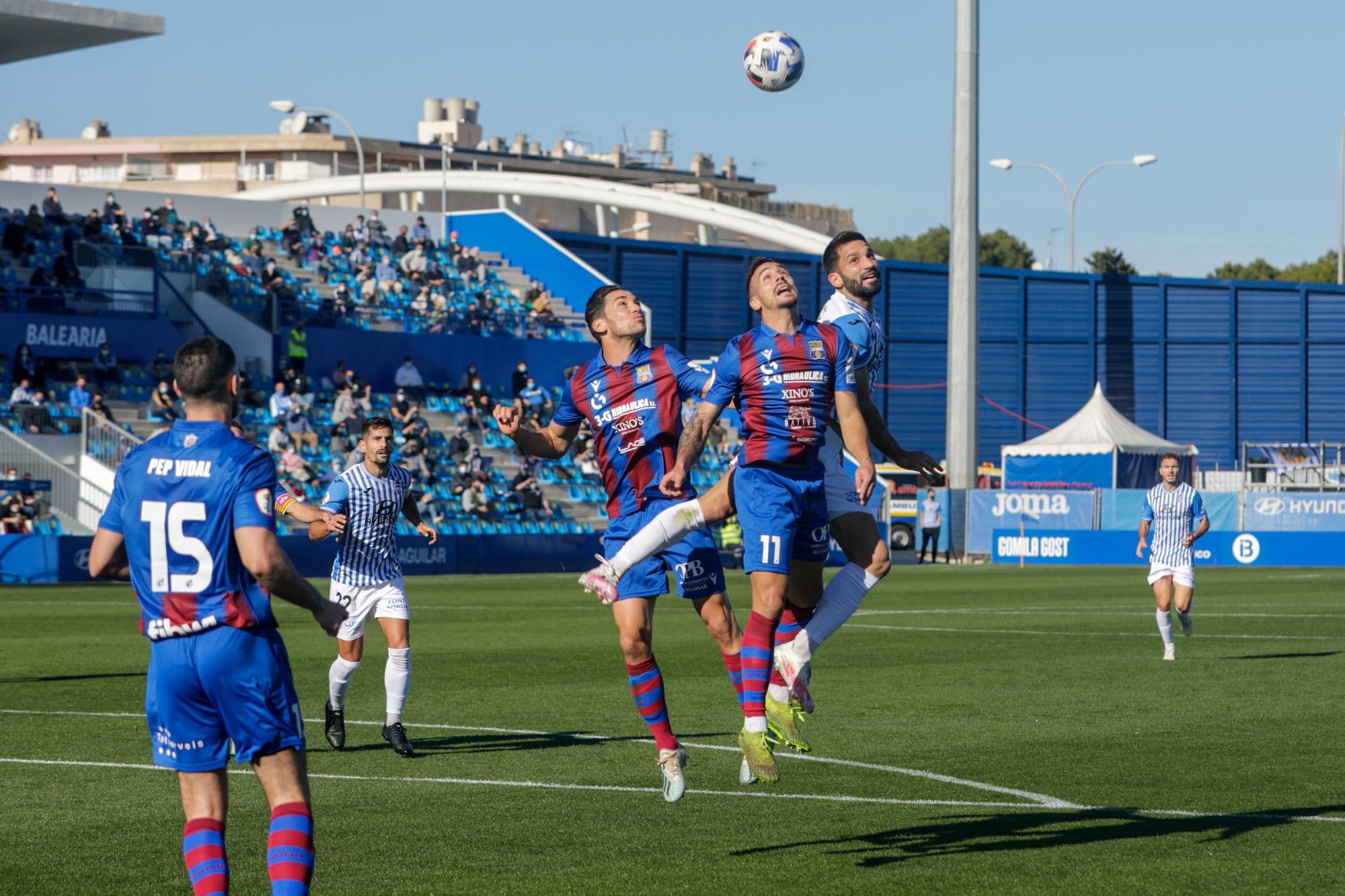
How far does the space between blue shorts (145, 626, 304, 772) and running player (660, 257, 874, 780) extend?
3.25 meters

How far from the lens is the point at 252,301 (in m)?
41.5

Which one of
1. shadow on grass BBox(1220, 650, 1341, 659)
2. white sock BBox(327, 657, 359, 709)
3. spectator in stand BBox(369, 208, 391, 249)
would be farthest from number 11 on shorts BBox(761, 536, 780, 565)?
spectator in stand BBox(369, 208, 391, 249)

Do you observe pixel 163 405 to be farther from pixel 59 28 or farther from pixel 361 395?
pixel 59 28

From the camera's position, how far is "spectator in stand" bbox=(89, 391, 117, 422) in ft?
113

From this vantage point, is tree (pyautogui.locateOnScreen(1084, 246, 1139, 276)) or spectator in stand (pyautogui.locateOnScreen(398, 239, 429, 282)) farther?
tree (pyautogui.locateOnScreen(1084, 246, 1139, 276))

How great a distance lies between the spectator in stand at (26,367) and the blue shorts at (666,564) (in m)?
29.4

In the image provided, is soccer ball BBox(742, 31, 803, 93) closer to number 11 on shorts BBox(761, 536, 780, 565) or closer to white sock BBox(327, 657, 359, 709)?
white sock BBox(327, 657, 359, 709)

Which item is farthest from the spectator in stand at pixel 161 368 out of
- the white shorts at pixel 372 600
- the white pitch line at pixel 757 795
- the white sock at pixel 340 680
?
the white pitch line at pixel 757 795

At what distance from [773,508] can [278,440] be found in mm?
29099

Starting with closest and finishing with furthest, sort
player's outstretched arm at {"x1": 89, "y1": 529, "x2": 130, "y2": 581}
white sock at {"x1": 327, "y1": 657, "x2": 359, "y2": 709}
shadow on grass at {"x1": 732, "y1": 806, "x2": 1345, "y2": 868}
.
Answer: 1. player's outstretched arm at {"x1": 89, "y1": 529, "x2": 130, "y2": 581}
2. shadow on grass at {"x1": 732, "y1": 806, "x2": 1345, "y2": 868}
3. white sock at {"x1": 327, "y1": 657, "x2": 359, "y2": 709}

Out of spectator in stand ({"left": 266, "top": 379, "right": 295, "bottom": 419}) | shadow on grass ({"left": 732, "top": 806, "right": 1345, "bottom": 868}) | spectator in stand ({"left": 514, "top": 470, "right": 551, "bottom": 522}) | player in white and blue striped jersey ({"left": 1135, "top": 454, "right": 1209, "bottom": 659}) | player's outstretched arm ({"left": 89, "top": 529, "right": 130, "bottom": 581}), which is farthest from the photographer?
spectator in stand ({"left": 514, "top": 470, "right": 551, "bottom": 522})

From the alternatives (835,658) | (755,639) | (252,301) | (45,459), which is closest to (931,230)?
(252,301)

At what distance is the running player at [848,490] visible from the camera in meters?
8.69

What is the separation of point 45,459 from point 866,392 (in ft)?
86.6
